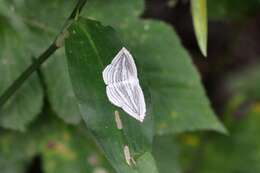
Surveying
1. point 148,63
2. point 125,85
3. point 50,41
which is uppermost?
point 50,41

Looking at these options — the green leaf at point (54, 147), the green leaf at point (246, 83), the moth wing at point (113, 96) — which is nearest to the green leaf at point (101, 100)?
the moth wing at point (113, 96)

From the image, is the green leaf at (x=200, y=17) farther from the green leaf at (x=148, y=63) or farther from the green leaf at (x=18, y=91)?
the green leaf at (x=18, y=91)

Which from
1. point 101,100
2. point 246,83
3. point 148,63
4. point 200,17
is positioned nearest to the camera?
point 101,100

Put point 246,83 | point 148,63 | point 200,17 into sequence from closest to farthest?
1. point 200,17
2. point 148,63
3. point 246,83

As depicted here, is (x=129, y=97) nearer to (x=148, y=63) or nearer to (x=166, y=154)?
(x=148, y=63)

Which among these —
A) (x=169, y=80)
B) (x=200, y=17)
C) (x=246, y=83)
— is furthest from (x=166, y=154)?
(x=246, y=83)

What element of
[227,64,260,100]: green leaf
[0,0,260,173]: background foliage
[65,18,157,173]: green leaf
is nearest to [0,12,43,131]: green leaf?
[0,0,260,173]: background foliage

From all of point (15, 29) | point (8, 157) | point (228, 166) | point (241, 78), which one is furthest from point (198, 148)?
point (15, 29)

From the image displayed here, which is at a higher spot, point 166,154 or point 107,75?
point 107,75

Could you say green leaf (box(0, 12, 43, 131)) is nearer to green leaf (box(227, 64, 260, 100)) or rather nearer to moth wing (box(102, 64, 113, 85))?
moth wing (box(102, 64, 113, 85))
